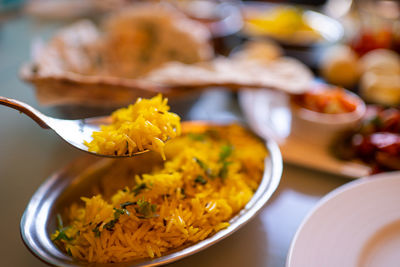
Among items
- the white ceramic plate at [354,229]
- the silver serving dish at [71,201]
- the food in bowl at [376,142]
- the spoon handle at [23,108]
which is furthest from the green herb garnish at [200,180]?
the food in bowl at [376,142]

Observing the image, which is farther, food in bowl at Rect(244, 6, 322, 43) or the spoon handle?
food in bowl at Rect(244, 6, 322, 43)

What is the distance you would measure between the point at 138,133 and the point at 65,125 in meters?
0.16

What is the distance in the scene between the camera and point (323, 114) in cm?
111

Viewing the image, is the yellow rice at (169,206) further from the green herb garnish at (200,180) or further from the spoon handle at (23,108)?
the spoon handle at (23,108)

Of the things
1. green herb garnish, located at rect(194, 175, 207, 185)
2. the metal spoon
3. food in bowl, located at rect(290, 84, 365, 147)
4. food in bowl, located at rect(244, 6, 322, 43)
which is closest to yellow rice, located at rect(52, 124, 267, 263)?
green herb garnish, located at rect(194, 175, 207, 185)

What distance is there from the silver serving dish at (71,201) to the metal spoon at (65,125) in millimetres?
146

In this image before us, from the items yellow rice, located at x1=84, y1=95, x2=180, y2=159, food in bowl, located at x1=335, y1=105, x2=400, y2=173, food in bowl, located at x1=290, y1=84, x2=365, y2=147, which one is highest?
yellow rice, located at x1=84, y1=95, x2=180, y2=159

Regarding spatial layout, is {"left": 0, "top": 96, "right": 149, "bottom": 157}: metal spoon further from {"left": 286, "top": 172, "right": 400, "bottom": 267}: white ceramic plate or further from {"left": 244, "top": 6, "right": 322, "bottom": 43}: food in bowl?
{"left": 244, "top": 6, "right": 322, "bottom": 43}: food in bowl

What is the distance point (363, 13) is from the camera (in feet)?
7.30

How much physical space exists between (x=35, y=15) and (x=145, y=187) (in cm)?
166

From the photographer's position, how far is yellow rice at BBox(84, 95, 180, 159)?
0.64 m

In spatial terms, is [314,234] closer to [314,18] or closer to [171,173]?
[171,173]

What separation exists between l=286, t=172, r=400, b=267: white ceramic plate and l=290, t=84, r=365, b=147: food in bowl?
31 cm

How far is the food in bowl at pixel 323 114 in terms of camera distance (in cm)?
107
